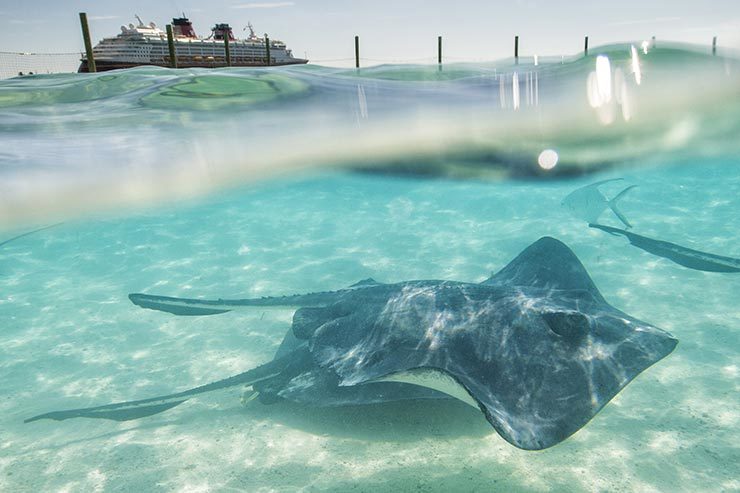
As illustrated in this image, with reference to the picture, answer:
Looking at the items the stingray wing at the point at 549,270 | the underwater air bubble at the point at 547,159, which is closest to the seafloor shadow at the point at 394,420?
the stingray wing at the point at 549,270

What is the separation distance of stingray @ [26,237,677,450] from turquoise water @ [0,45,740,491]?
758mm

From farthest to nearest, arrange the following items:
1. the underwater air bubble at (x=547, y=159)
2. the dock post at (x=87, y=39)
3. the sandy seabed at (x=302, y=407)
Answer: the underwater air bubble at (x=547, y=159) → the dock post at (x=87, y=39) → the sandy seabed at (x=302, y=407)

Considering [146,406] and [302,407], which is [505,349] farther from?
[146,406]

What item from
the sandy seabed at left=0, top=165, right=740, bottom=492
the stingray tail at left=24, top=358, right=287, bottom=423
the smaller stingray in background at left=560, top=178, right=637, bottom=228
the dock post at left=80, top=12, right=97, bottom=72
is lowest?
the sandy seabed at left=0, top=165, right=740, bottom=492

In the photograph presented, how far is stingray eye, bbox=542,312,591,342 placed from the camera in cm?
412

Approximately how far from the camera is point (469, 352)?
13.7 feet

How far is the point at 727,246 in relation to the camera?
12516 mm

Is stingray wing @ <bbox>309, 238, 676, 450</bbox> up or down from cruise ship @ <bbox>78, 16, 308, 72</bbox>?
down

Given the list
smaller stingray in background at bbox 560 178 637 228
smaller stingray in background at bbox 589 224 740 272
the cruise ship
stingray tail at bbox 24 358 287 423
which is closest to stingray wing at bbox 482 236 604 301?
smaller stingray in background at bbox 589 224 740 272

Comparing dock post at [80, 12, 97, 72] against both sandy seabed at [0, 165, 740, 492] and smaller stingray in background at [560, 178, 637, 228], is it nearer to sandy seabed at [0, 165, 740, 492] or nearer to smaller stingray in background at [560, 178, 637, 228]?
sandy seabed at [0, 165, 740, 492]

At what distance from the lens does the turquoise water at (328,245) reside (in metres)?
4.68

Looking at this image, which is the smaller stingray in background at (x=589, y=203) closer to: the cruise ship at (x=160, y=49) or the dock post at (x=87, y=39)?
the dock post at (x=87, y=39)

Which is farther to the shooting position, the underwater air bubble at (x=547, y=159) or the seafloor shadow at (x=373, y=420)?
the underwater air bubble at (x=547, y=159)

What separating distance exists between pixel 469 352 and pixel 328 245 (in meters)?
11.0
